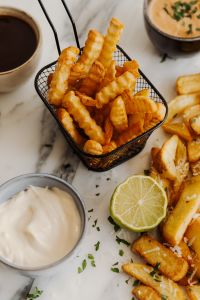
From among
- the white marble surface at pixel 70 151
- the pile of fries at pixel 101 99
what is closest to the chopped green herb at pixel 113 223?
the white marble surface at pixel 70 151

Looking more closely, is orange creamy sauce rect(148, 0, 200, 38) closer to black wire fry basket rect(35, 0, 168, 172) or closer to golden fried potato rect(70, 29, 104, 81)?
black wire fry basket rect(35, 0, 168, 172)

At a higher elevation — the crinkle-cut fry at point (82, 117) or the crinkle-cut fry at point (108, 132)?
the crinkle-cut fry at point (82, 117)

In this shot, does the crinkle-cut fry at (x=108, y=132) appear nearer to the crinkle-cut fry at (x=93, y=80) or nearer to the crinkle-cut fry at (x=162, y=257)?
the crinkle-cut fry at (x=93, y=80)

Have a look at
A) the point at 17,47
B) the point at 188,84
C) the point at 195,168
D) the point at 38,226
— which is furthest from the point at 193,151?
the point at 17,47

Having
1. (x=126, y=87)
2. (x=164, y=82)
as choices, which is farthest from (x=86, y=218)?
(x=164, y=82)

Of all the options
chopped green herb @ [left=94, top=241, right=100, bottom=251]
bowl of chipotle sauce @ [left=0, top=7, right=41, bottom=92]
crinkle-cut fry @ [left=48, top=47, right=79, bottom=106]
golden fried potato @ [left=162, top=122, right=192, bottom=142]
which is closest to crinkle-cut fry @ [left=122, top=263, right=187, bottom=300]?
chopped green herb @ [left=94, top=241, right=100, bottom=251]

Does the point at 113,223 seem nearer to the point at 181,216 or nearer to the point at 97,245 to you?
the point at 97,245
